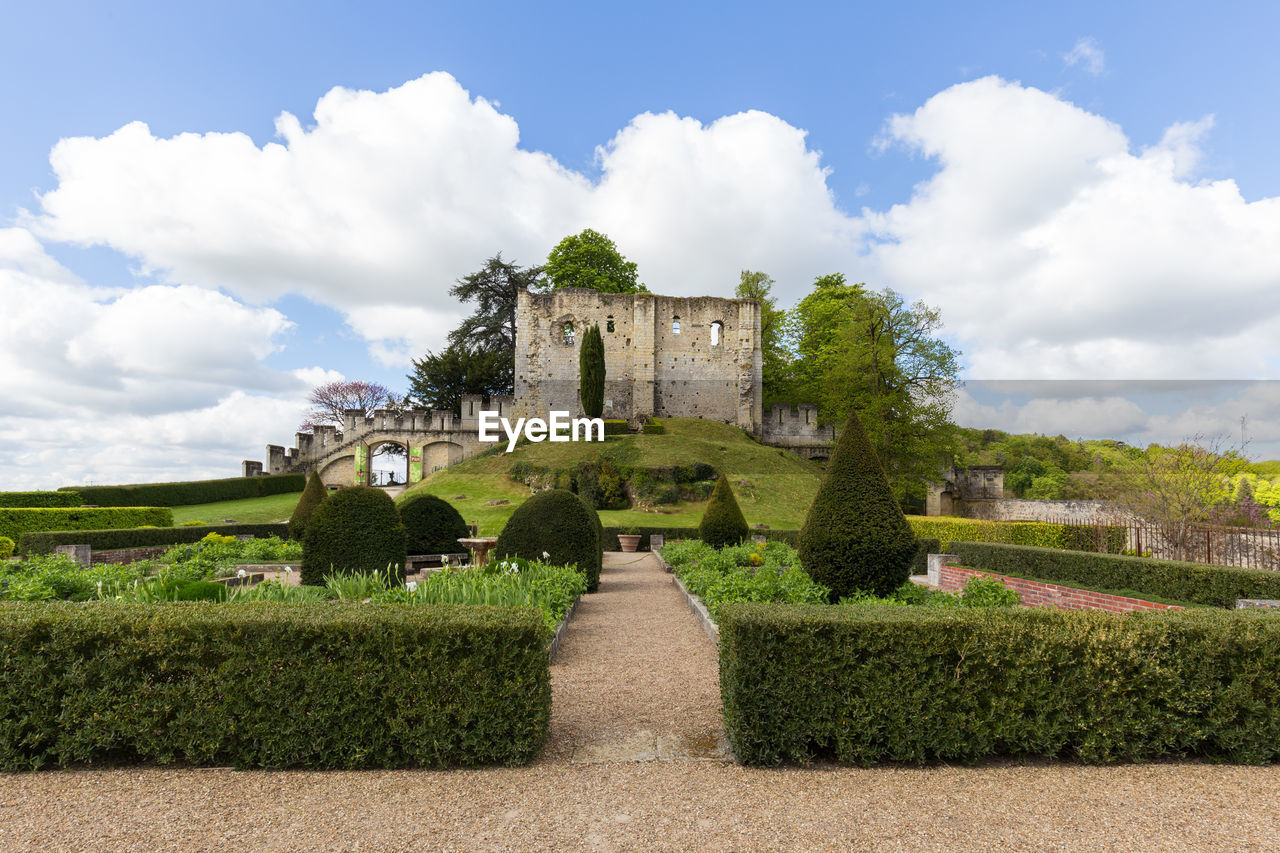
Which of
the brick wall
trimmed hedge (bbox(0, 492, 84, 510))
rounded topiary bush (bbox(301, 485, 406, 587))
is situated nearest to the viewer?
the brick wall

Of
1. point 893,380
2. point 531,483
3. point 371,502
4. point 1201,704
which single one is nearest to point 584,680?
point 1201,704

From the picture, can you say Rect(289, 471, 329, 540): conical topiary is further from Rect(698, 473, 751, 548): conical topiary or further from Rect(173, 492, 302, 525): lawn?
Rect(173, 492, 302, 525): lawn

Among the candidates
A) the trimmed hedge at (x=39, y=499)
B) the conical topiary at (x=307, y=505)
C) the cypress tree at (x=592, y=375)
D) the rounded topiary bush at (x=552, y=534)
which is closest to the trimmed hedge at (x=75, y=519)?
the trimmed hedge at (x=39, y=499)

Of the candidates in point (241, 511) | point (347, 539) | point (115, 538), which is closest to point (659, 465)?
point (241, 511)

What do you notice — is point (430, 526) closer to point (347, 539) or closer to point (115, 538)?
point (347, 539)

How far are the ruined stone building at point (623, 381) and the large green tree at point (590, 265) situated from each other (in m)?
3.32

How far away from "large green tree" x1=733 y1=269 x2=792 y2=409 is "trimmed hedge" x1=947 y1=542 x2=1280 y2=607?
96.1 ft

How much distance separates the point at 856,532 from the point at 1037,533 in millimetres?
11036

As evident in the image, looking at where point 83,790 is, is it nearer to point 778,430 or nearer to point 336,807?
point 336,807

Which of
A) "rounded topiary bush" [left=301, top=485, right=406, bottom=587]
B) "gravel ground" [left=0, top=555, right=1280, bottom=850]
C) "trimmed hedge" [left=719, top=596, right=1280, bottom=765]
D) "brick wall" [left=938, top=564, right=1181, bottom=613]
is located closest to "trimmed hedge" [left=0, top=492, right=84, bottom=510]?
"rounded topiary bush" [left=301, top=485, right=406, bottom=587]

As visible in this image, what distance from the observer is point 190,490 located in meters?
27.5

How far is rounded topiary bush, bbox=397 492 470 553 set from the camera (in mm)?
12785

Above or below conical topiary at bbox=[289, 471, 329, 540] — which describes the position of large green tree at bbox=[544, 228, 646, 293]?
above

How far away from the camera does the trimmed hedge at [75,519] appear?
15.2m
